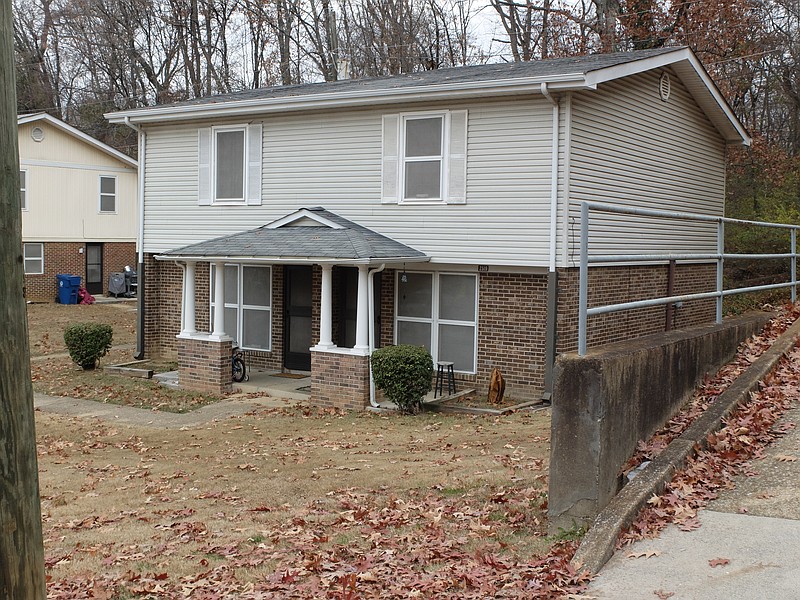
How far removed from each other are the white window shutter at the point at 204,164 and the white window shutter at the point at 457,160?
17.8ft

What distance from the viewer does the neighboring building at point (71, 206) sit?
106 feet

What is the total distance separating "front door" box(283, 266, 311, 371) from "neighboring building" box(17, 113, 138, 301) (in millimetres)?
16992

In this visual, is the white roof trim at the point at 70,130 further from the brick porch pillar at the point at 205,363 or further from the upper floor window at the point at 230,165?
the brick porch pillar at the point at 205,363

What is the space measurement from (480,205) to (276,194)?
4.40 meters

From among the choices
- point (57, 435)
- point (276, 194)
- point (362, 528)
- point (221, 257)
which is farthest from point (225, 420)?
point (362, 528)

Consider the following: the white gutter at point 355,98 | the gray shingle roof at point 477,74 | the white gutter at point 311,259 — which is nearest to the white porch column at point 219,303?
the white gutter at point 311,259

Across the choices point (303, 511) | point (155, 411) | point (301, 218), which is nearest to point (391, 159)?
point (301, 218)

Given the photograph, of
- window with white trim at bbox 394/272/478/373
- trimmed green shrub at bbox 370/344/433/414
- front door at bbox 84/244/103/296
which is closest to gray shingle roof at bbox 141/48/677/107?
window with white trim at bbox 394/272/478/373

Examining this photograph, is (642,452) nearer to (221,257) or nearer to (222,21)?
(221,257)

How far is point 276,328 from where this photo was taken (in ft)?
59.2

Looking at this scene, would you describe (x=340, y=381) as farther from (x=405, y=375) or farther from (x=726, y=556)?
(x=726, y=556)

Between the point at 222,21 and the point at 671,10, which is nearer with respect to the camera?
the point at 671,10

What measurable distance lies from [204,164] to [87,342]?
428 centimetres

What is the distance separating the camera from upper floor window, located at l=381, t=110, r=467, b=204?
15.3m
